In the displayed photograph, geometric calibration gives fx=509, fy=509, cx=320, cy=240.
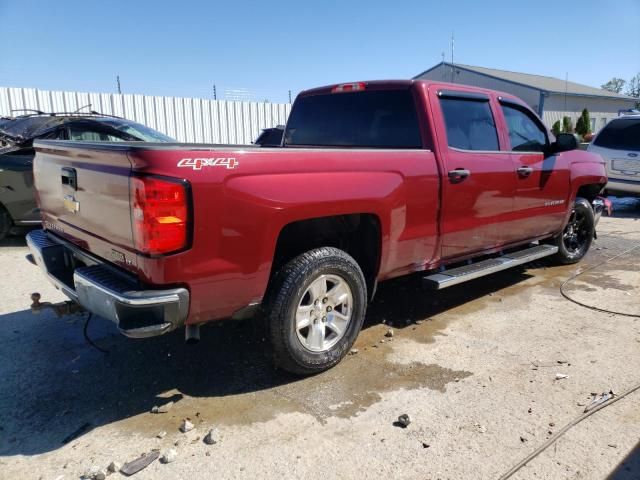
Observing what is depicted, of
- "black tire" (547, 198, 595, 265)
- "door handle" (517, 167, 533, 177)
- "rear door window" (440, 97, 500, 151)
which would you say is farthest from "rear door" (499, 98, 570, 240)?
"black tire" (547, 198, 595, 265)

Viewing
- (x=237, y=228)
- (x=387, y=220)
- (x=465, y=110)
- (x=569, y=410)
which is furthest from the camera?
(x=465, y=110)

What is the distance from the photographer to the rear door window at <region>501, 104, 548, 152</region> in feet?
16.3

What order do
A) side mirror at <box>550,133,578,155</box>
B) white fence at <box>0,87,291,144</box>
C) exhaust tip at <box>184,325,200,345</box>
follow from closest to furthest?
exhaust tip at <box>184,325,200,345</box> < side mirror at <box>550,133,578,155</box> < white fence at <box>0,87,291,144</box>

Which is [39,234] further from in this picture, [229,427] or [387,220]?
[387,220]

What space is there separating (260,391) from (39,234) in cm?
215

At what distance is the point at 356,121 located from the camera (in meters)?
4.54

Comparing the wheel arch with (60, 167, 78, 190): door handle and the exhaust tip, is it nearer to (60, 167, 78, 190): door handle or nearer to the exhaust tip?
the exhaust tip

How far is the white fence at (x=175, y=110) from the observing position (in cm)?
1324

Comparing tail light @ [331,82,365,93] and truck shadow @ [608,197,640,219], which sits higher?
tail light @ [331,82,365,93]

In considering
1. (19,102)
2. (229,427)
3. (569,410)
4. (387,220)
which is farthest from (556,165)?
(19,102)

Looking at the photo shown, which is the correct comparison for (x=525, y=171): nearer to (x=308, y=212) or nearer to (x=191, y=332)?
(x=308, y=212)

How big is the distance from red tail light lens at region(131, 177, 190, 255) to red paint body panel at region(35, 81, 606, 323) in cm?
5

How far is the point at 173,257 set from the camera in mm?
2658

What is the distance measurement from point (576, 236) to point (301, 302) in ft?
15.1
